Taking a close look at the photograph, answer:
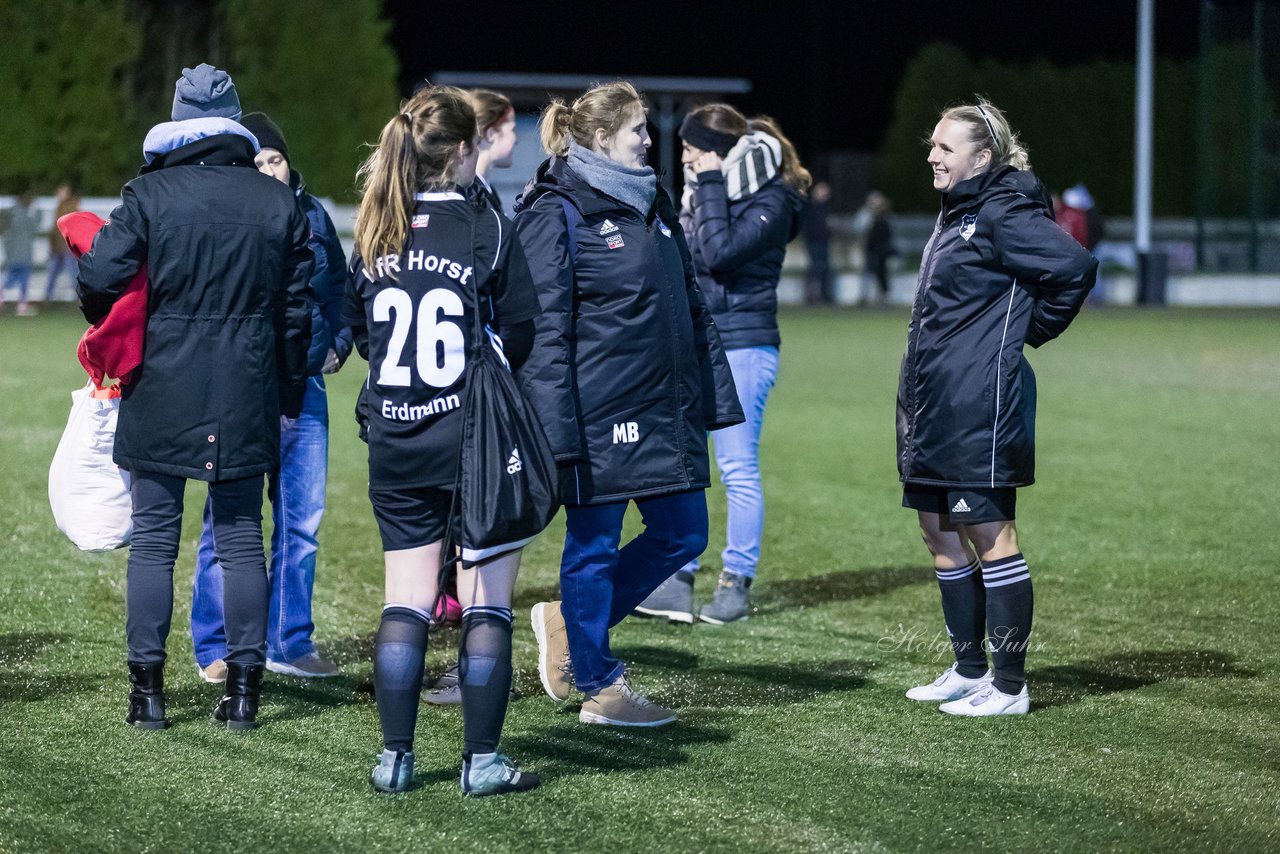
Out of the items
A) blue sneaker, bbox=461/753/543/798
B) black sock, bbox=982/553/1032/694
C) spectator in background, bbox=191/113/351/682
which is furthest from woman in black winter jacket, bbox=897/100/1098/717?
spectator in background, bbox=191/113/351/682

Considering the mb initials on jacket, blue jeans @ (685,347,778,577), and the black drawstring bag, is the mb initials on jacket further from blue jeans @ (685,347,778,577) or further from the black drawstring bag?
blue jeans @ (685,347,778,577)

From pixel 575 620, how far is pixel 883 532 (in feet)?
12.6

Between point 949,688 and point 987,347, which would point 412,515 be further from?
point 949,688

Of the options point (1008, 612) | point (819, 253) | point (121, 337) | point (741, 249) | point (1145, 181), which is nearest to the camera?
point (121, 337)

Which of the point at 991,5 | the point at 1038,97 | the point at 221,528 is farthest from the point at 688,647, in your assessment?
the point at 991,5

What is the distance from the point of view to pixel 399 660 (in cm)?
404

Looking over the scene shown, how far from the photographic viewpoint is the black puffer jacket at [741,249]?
634 centimetres

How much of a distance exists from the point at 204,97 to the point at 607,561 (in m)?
1.77

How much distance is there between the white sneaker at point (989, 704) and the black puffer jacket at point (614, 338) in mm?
1075

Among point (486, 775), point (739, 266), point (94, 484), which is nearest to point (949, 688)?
point (486, 775)

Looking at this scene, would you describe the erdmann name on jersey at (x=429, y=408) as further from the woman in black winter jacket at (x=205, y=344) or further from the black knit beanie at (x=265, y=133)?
the black knit beanie at (x=265, y=133)

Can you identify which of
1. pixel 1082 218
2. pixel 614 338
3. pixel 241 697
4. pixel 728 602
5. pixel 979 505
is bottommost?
pixel 1082 218

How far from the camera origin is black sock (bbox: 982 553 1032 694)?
4.99 metres

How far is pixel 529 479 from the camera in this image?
3.99 m
